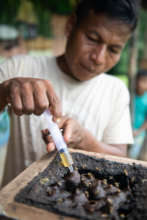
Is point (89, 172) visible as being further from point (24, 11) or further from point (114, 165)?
point (24, 11)

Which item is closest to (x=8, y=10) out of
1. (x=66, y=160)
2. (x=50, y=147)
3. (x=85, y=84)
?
(x=85, y=84)

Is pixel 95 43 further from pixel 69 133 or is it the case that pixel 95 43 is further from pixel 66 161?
pixel 66 161

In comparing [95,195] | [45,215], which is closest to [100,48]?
[95,195]

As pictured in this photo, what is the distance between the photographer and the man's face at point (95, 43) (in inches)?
50.6

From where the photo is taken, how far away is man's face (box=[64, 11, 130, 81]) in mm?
1285

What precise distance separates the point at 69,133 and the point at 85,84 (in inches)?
27.2

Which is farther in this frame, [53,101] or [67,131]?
[67,131]

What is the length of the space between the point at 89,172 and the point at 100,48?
84cm

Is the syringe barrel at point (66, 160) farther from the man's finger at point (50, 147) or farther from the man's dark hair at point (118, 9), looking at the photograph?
the man's dark hair at point (118, 9)

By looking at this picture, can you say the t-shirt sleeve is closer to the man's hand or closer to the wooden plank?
the man's hand

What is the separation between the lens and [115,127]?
1583 mm

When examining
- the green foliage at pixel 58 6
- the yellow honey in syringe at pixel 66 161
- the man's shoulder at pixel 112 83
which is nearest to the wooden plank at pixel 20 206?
the yellow honey in syringe at pixel 66 161

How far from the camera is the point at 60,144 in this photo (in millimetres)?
923

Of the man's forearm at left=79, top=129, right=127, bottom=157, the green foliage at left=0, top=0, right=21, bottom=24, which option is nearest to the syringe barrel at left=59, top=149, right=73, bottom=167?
the man's forearm at left=79, top=129, right=127, bottom=157
